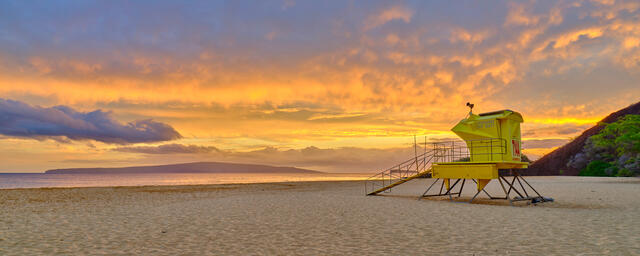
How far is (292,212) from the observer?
16.1 metres

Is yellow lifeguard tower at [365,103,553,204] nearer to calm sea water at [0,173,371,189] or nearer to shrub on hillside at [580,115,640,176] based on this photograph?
shrub on hillside at [580,115,640,176]

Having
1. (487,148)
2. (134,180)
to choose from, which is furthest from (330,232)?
(134,180)

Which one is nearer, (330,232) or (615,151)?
(330,232)

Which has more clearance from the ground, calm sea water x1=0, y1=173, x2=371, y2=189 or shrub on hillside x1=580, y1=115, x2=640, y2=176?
shrub on hillside x1=580, y1=115, x2=640, y2=176

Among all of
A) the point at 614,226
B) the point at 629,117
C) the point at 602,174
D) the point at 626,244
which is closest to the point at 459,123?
the point at 614,226

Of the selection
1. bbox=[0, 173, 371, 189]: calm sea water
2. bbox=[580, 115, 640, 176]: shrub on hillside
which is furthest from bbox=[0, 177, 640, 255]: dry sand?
bbox=[0, 173, 371, 189]: calm sea water

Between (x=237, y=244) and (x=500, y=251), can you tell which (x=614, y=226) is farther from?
(x=237, y=244)

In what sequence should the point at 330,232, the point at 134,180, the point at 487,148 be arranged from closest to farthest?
the point at 330,232
the point at 487,148
the point at 134,180

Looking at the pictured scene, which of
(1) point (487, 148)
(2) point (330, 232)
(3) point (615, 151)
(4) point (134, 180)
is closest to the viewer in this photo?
(2) point (330, 232)

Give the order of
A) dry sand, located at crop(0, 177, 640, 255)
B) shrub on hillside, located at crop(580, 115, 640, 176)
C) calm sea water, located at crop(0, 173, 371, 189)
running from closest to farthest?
dry sand, located at crop(0, 177, 640, 255) → shrub on hillside, located at crop(580, 115, 640, 176) → calm sea water, located at crop(0, 173, 371, 189)

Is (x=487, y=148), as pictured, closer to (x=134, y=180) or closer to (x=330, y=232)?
(x=330, y=232)

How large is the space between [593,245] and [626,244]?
825mm

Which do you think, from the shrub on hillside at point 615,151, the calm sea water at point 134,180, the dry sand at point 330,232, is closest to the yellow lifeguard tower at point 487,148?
the dry sand at point 330,232

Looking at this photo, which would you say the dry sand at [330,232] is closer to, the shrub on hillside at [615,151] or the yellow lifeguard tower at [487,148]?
the yellow lifeguard tower at [487,148]
